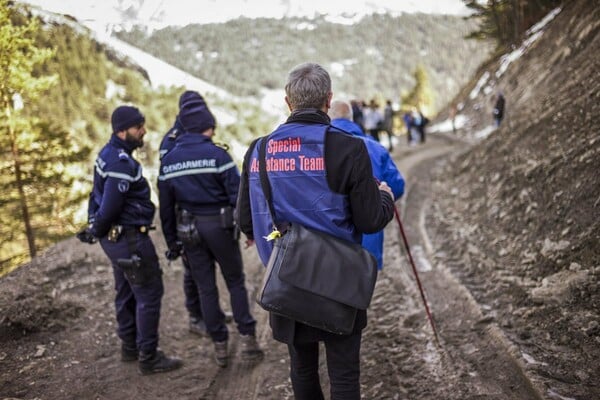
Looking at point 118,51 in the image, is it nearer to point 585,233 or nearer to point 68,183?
point 68,183

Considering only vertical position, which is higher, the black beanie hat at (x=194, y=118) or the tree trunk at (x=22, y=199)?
the black beanie hat at (x=194, y=118)

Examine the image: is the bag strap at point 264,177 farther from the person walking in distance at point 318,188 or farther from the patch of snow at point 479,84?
the patch of snow at point 479,84

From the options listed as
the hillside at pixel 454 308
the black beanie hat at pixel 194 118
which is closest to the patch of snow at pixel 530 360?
the hillside at pixel 454 308

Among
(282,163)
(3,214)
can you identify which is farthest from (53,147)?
(282,163)

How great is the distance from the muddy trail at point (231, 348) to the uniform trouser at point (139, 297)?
35 cm

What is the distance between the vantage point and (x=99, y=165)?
13.7ft

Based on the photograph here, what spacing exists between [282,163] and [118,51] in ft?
63.1

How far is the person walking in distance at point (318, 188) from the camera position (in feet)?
8.14

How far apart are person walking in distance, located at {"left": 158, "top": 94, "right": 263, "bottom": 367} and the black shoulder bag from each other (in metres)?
1.92

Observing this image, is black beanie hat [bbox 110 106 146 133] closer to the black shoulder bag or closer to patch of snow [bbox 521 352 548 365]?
the black shoulder bag

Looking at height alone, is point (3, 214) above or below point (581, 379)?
above

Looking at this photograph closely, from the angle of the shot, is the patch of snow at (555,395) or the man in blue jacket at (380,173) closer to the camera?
the patch of snow at (555,395)

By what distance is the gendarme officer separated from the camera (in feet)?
13.5

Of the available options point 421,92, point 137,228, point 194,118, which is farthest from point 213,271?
point 421,92
